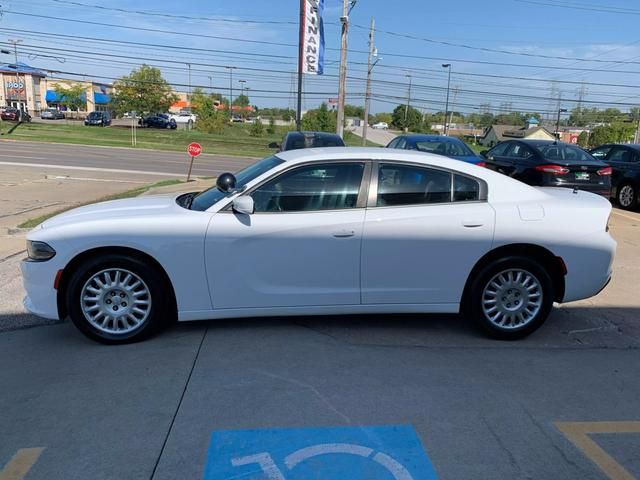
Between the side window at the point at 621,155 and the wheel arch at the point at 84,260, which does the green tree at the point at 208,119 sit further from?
the wheel arch at the point at 84,260

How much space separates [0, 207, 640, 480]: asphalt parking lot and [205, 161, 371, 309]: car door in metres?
0.41

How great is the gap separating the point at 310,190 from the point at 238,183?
0.66 meters

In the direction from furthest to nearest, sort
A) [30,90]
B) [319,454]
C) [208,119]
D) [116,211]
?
[30,90] < [208,119] < [116,211] < [319,454]

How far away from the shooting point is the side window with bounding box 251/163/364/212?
4.41 m

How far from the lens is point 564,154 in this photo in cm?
1162

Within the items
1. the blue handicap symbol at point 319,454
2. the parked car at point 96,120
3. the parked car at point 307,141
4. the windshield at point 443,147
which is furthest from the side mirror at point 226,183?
the parked car at point 96,120

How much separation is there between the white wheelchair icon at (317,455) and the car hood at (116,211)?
229 cm

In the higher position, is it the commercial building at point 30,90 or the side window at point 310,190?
the commercial building at point 30,90

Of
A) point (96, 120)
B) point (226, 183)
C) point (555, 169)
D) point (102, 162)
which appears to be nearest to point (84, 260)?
point (226, 183)

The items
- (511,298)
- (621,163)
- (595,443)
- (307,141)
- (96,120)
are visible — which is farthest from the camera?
(96,120)

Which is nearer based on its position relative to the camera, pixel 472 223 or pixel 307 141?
pixel 472 223

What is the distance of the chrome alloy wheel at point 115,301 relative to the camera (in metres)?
4.23

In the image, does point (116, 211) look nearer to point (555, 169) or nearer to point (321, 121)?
point (555, 169)

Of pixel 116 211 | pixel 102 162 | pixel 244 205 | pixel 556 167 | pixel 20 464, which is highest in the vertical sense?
pixel 556 167
